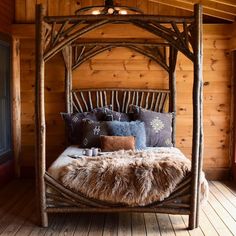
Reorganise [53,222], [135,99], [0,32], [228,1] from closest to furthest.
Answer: [53,222] < [228,1] < [0,32] < [135,99]

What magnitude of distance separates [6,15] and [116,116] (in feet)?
6.63

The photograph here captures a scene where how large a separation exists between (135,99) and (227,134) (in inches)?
57.3

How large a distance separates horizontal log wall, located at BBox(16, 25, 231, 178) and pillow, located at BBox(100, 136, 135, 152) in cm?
116

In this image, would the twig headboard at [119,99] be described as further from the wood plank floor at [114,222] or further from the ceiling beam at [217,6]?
the wood plank floor at [114,222]

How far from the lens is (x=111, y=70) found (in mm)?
5344

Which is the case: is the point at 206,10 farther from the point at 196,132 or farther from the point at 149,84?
the point at 196,132

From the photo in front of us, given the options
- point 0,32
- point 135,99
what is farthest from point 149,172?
point 0,32

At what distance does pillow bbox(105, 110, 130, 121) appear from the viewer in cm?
495

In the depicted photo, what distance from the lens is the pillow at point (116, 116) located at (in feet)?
16.2

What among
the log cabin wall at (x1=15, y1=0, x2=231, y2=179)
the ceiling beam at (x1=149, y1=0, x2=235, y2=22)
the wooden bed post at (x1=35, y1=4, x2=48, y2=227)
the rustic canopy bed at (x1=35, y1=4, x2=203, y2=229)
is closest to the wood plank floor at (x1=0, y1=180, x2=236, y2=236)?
the rustic canopy bed at (x1=35, y1=4, x2=203, y2=229)

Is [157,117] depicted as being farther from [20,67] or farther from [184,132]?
[20,67]

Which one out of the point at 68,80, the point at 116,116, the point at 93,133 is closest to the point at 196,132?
the point at 93,133

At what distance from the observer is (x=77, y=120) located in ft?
16.2

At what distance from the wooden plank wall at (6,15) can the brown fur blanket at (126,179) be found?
7.74 feet
